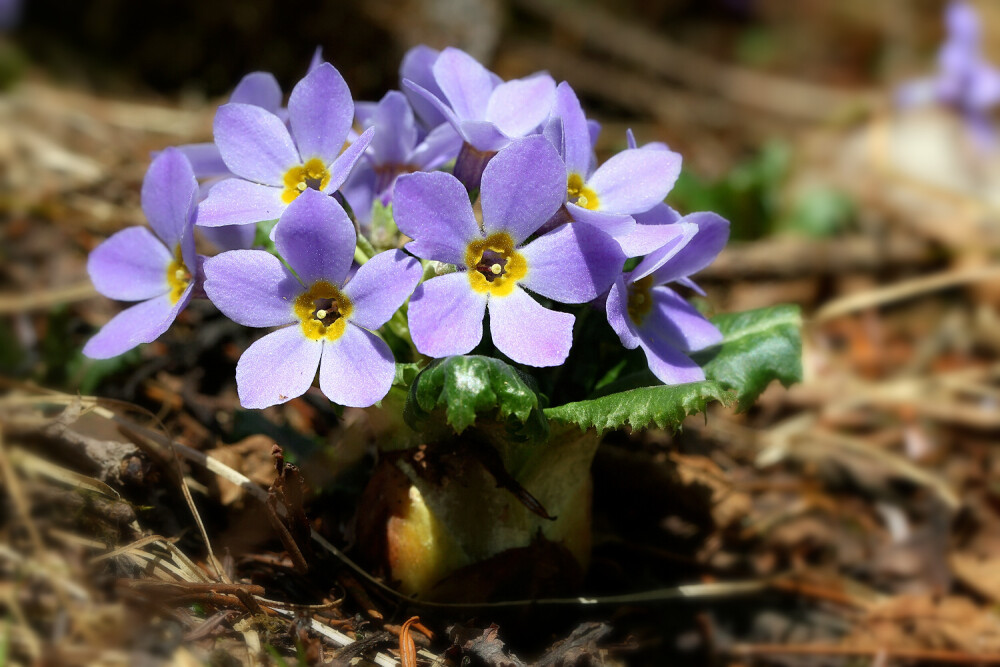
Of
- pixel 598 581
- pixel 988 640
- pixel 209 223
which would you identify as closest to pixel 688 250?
pixel 598 581

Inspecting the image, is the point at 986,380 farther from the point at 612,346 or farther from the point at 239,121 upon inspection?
the point at 239,121

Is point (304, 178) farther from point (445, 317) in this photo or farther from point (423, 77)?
point (445, 317)

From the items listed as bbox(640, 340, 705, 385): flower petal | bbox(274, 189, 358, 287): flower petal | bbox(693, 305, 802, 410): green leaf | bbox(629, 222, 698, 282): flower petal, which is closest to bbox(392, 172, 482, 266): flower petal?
bbox(274, 189, 358, 287): flower petal

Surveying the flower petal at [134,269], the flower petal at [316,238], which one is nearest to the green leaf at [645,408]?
the flower petal at [316,238]

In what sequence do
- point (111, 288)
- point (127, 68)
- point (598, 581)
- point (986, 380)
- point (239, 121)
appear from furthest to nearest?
1. point (127, 68)
2. point (986, 380)
3. point (598, 581)
4. point (111, 288)
5. point (239, 121)

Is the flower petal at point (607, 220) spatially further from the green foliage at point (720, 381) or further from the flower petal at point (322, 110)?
the flower petal at point (322, 110)

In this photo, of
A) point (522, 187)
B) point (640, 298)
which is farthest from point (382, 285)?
point (640, 298)
